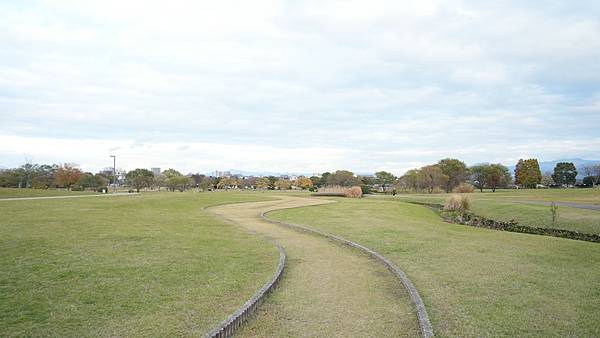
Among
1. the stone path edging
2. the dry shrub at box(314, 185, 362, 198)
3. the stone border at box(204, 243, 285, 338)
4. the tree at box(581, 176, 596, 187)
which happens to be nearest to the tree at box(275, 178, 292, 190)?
the dry shrub at box(314, 185, 362, 198)

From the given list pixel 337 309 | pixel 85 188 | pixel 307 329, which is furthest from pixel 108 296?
pixel 85 188

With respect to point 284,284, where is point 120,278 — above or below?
above

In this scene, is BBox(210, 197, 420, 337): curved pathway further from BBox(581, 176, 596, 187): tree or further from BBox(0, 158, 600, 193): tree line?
BBox(581, 176, 596, 187): tree

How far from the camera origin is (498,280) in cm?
832

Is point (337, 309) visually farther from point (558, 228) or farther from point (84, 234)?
point (558, 228)

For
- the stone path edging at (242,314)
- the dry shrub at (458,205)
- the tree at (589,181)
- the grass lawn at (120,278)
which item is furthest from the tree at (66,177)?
the tree at (589,181)

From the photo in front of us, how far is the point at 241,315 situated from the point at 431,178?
68083 mm

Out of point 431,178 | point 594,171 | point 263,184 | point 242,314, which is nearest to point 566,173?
point 594,171

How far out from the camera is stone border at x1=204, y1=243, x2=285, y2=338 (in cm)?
533

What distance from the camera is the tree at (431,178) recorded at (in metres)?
69.1

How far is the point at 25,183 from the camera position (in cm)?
6856

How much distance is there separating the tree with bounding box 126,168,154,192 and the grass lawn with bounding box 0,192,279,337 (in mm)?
70928

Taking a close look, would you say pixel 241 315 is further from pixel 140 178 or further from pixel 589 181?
pixel 589 181

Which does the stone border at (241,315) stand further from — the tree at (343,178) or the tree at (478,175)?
the tree at (343,178)
